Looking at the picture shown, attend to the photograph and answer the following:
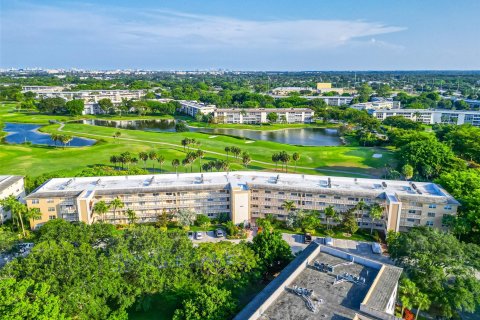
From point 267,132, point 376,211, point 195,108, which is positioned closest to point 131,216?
point 376,211

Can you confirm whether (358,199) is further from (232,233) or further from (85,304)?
(85,304)

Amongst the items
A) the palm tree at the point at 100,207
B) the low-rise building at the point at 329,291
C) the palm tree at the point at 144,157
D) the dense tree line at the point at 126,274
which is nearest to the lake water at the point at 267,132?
the palm tree at the point at 144,157

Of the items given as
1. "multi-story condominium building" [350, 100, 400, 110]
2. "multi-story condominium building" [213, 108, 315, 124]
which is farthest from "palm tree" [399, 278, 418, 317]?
"multi-story condominium building" [350, 100, 400, 110]

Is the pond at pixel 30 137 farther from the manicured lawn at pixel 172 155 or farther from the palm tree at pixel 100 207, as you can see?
the palm tree at pixel 100 207

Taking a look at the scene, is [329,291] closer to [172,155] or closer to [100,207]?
[100,207]

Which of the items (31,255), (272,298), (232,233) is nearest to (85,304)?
(31,255)

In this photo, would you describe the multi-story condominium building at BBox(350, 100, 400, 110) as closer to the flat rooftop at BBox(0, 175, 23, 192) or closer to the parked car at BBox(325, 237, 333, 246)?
the parked car at BBox(325, 237, 333, 246)
